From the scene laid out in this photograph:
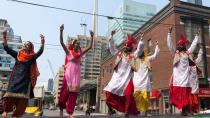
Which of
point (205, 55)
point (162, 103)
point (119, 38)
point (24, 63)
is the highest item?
point (119, 38)

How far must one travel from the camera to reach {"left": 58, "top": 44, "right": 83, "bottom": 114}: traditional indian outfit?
8.34m

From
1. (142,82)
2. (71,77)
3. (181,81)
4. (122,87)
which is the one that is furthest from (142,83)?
(71,77)

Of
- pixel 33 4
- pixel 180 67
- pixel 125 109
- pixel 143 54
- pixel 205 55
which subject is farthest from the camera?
pixel 205 55

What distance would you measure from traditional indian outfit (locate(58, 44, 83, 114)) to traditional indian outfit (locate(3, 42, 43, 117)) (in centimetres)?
83

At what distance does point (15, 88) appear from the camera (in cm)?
763

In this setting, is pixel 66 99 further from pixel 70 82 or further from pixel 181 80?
pixel 181 80

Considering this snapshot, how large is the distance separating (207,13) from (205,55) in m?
3.97

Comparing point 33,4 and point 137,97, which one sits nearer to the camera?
point 137,97

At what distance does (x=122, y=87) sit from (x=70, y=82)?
5.13 feet

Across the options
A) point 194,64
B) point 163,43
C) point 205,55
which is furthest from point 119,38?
point 194,64

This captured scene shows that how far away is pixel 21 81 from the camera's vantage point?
7715mm

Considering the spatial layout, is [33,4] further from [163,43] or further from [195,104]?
[163,43]

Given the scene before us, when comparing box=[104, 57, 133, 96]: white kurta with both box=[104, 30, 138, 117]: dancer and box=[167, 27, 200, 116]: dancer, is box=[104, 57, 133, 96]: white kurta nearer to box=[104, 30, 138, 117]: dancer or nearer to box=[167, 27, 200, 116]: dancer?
box=[104, 30, 138, 117]: dancer

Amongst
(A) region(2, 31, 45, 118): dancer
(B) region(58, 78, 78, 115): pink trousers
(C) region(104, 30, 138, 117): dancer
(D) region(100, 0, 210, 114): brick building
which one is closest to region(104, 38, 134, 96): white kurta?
(C) region(104, 30, 138, 117): dancer
